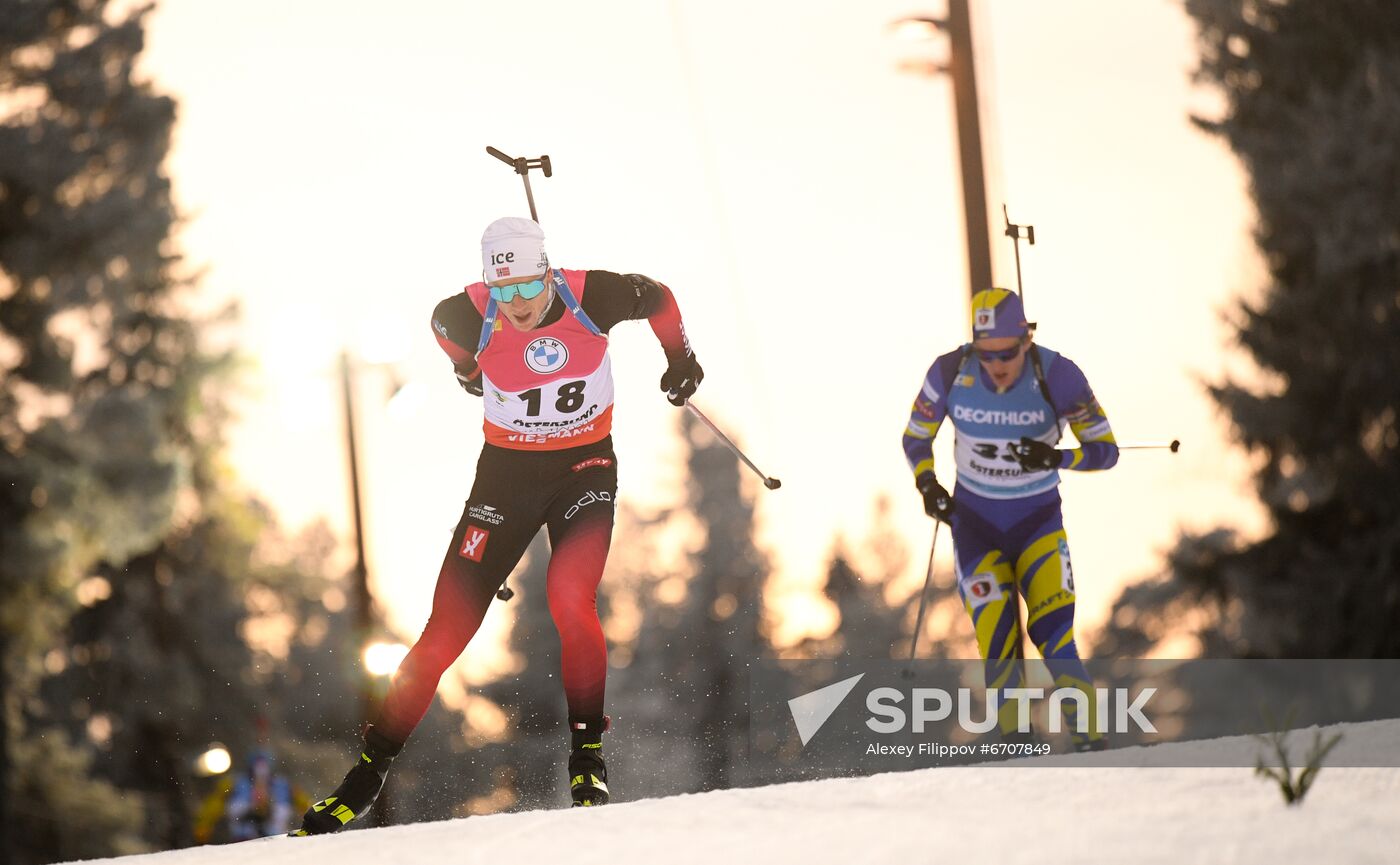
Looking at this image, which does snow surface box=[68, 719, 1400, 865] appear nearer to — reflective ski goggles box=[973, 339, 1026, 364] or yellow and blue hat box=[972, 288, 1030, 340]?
reflective ski goggles box=[973, 339, 1026, 364]

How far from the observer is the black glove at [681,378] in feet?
24.4

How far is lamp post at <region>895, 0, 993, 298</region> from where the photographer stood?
10.0m

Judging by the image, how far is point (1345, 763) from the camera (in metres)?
6.94

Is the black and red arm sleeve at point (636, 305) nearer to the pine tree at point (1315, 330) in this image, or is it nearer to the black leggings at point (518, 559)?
the black leggings at point (518, 559)

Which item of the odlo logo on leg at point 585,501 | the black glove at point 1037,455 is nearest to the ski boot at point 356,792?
the odlo logo on leg at point 585,501

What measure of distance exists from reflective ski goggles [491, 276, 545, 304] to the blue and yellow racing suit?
82.6 inches

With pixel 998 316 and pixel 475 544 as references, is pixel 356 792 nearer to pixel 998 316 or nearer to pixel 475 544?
pixel 475 544

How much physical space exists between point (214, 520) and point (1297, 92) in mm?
17136

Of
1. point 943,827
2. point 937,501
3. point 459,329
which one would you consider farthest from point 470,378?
point 943,827

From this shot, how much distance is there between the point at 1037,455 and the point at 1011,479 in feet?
0.84

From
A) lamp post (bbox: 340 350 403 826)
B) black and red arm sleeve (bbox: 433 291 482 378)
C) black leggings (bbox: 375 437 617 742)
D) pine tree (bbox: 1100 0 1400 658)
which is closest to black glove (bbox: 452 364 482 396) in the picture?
black and red arm sleeve (bbox: 433 291 482 378)

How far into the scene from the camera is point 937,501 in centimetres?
820

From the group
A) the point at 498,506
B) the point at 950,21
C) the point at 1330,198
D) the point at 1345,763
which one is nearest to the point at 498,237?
the point at 498,506

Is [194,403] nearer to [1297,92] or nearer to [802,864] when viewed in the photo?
[1297,92]
